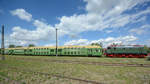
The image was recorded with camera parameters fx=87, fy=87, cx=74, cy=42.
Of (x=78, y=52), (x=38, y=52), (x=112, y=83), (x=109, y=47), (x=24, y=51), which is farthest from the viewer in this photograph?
(x=24, y=51)

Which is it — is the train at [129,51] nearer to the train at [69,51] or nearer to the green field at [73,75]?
the train at [69,51]

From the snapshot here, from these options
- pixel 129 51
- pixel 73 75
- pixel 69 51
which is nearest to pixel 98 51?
pixel 129 51

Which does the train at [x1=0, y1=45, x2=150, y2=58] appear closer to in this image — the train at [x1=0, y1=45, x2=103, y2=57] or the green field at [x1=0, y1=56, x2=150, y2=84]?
the train at [x1=0, y1=45, x2=103, y2=57]

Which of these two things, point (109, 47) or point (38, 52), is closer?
point (109, 47)

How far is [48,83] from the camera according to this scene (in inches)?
229

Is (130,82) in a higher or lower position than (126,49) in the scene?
lower

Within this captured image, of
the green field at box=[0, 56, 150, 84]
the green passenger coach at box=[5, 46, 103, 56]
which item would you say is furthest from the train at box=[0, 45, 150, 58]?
the green field at box=[0, 56, 150, 84]

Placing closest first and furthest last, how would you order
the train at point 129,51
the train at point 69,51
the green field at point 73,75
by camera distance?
the green field at point 73,75, the train at point 129,51, the train at point 69,51

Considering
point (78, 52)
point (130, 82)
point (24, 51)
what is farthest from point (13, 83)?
point (24, 51)

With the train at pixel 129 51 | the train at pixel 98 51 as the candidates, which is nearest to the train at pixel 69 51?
the train at pixel 98 51

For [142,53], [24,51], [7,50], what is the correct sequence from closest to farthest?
[142,53] → [24,51] → [7,50]

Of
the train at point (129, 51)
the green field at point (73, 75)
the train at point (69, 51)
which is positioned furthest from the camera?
the train at point (69, 51)

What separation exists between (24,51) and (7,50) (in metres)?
14.5

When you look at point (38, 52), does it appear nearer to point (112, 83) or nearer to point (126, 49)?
point (126, 49)
